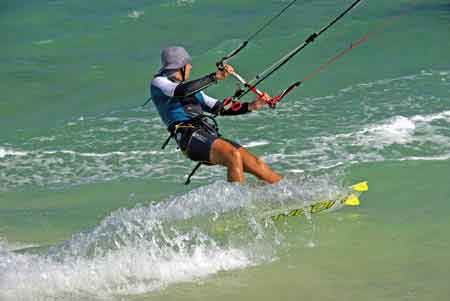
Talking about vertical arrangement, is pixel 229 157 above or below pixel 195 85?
below

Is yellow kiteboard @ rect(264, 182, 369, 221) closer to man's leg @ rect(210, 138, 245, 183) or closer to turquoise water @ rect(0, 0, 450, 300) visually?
turquoise water @ rect(0, 0, 450, 300)

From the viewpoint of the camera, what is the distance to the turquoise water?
6.68 meters

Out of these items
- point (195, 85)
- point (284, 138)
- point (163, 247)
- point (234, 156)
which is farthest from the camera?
point (284, 138)

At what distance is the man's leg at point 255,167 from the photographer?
784 centimetres

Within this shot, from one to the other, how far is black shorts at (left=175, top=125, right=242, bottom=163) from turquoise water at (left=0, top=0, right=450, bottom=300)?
32cm

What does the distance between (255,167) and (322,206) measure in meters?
0.73

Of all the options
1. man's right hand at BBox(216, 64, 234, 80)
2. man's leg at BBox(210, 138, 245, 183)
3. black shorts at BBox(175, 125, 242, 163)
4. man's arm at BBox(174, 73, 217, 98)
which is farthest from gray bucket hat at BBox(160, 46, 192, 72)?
man's leg at BBox(210, 138, 245, 183)

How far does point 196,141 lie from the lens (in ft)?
25.7

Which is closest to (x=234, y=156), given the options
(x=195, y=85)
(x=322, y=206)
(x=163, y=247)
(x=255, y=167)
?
(x=255, y=167)

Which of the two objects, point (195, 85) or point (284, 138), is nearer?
point (195, 85)

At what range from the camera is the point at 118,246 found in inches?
282

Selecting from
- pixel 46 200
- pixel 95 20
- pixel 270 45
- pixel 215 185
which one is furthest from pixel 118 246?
pixel 95 20

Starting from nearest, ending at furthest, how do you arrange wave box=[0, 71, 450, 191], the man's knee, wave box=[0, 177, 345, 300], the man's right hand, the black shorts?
1. wave box=[0, 177, 345, 300]
2. the man's right hand
3. the man's knee
4. the black shorts
5. wave box=[0, 71, 450, 191]

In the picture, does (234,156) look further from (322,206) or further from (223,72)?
(322,206)
